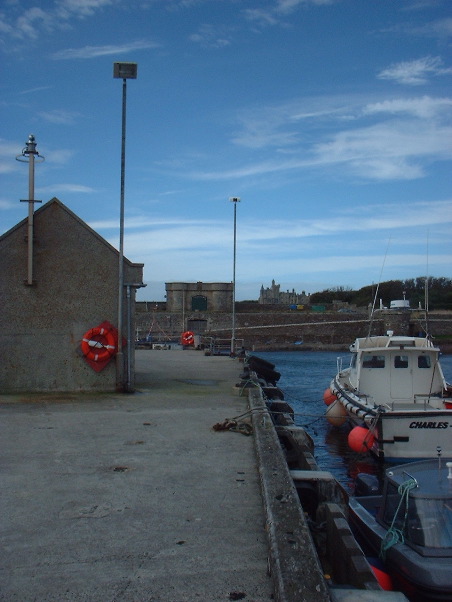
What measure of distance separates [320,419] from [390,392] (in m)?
5.77

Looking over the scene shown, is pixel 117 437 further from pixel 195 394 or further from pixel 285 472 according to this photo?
pixel 195 394

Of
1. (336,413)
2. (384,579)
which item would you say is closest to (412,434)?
(336,413)

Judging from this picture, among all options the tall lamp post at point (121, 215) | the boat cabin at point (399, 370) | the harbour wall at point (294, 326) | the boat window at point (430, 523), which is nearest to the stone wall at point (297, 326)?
the harbour wall at point (294, 326)

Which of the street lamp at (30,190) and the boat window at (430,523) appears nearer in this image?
the boat window at (430,523)

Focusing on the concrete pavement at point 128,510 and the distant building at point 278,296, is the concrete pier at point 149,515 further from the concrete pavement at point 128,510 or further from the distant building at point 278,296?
the distant building at point 278,296

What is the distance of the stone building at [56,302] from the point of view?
13352mm

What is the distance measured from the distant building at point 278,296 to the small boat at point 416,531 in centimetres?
10014

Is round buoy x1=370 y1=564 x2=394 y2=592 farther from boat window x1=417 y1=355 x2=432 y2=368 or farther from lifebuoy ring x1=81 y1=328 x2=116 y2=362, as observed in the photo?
boat window x1=417 y1=355 x2=432 y2=368

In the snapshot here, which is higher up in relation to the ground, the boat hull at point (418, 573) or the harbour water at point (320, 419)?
the boat hull at point (418, 573)

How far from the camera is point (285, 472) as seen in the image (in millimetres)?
6930

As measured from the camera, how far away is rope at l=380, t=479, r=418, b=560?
7062 mm

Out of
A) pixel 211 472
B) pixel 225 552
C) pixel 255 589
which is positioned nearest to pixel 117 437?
pixel 211 472

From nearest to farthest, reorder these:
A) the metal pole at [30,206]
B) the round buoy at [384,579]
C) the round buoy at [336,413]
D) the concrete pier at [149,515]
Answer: the concrete pier at [149,515]
the round buoy at [384,579]
the metal pole at [30,206]
the round buoy at [336,413]

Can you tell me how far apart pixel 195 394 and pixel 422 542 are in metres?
7.95
